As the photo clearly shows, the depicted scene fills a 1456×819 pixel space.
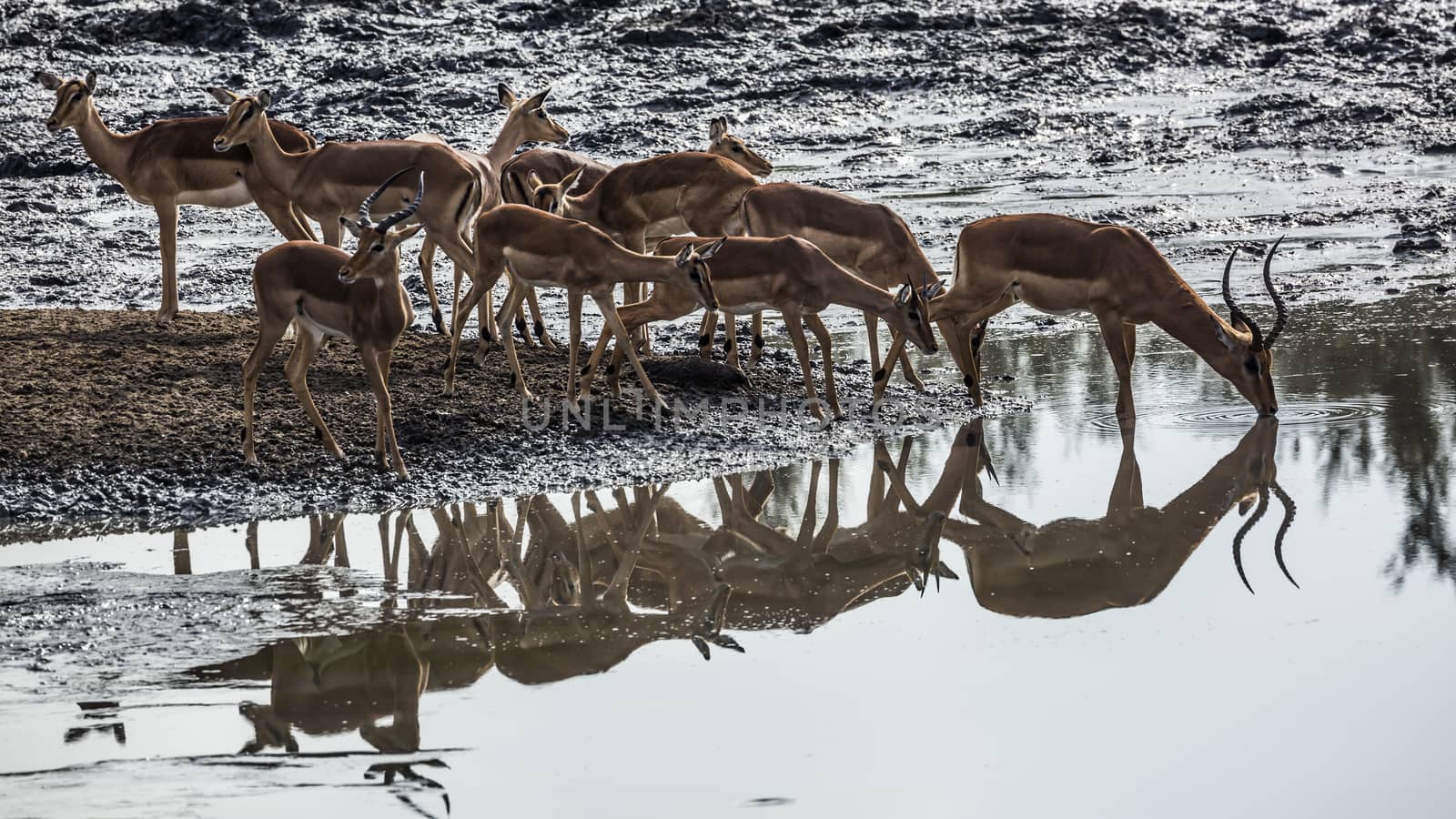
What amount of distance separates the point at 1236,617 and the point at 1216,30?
16.4 metres

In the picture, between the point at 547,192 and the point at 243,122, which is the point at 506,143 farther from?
the point at 243,122

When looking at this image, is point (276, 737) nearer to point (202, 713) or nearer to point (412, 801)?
point (202, 713)

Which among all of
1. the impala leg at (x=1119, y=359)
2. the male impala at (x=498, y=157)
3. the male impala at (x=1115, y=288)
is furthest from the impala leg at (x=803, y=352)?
the male impala at (x=498, y=157)

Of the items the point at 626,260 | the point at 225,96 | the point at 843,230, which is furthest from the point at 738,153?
the point at 225,96

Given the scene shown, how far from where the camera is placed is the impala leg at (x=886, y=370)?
9586mm

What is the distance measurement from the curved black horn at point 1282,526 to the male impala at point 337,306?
3997 millimetres

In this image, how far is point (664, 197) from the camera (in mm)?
10680

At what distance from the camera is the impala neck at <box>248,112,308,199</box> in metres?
10.5

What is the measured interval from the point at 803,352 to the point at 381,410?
2540 millimetres

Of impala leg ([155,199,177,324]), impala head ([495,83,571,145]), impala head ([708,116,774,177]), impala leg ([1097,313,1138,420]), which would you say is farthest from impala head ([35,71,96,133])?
impala leg ([1097,313,1138,420])

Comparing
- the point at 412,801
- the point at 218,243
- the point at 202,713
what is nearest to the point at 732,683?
the point at 412,801

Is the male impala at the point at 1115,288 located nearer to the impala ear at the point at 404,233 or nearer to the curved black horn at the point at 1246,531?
the curved black horn at the point at 1246,531

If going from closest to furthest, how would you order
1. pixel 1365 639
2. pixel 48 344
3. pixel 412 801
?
pixel 412 801
pixel 1365 639
pixel 48 344

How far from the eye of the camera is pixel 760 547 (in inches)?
285
